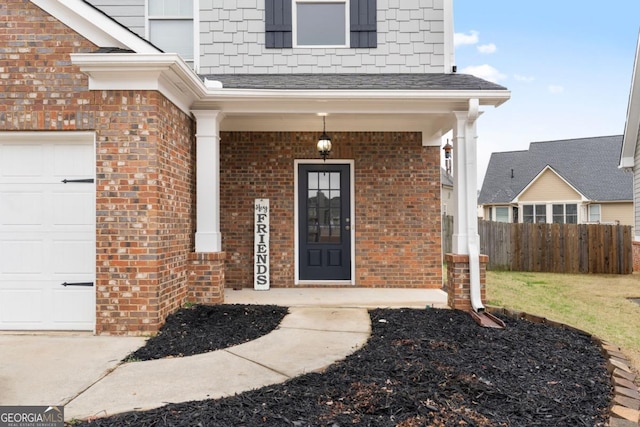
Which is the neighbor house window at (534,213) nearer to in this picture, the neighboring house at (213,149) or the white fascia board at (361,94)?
the neighboring house at (213,149)

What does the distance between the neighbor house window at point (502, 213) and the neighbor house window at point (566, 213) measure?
2.33 metres

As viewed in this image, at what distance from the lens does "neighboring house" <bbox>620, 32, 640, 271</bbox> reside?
38.0ft

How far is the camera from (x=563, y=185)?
20.2 metres

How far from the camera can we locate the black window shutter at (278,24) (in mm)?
7082

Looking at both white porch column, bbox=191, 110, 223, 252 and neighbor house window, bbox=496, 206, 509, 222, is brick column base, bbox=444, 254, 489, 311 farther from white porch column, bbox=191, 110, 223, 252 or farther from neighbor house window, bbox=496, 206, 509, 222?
neighbor house window, bbox=496, 206, 509, 222

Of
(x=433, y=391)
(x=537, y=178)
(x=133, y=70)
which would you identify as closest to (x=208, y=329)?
(x=433, y=391)

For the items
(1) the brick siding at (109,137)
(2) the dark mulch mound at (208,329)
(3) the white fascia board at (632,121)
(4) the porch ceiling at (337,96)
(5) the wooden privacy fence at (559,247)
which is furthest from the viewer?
(5) the wooden privacy fence at (559,247)

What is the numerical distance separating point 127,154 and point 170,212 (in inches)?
32.1

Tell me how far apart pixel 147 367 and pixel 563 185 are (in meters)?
21.1

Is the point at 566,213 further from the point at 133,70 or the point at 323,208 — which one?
the point at 133,70

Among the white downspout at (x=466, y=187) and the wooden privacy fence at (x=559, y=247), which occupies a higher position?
the white downspout at (x=466, y=187)

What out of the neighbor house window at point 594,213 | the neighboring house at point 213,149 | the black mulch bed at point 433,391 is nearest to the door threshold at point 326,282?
the neighboring house at point 213,149

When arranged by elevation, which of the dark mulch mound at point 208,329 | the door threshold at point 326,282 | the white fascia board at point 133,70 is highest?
the white fascia board at point 133,70

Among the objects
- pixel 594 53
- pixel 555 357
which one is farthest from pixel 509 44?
pixel 555 357
